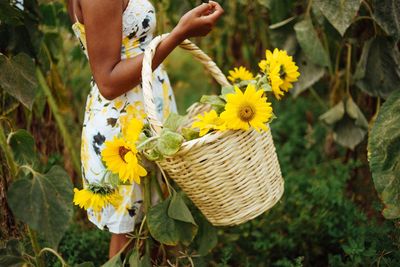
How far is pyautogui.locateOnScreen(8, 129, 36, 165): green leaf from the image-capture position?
1.21 m

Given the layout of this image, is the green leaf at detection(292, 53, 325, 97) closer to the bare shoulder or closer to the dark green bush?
the dark green bush

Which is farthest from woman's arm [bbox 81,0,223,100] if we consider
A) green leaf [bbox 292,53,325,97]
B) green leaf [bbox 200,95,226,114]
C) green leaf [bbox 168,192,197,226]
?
green leaf [bbox 292,53,325,97]

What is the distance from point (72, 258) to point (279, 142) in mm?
1125

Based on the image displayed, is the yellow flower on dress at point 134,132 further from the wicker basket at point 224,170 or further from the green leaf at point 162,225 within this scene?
the green leaf at point 162,225

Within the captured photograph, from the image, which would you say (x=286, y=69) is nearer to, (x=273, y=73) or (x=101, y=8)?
(x=273, y=73)

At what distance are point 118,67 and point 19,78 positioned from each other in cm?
21

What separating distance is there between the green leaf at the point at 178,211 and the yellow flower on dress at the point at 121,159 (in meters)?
0.15

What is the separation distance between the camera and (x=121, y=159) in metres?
1.09

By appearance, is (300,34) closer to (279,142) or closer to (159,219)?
(159,219)

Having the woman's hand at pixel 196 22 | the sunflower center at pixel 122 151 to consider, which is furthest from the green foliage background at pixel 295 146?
the woman's hand at pixel 196 22

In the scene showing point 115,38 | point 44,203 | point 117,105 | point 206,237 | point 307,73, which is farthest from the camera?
point 307,73

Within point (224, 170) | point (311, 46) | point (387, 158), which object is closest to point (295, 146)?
point (311, 46)

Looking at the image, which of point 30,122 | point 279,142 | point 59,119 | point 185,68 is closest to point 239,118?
point 59,119

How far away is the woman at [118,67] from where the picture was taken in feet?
3.84
